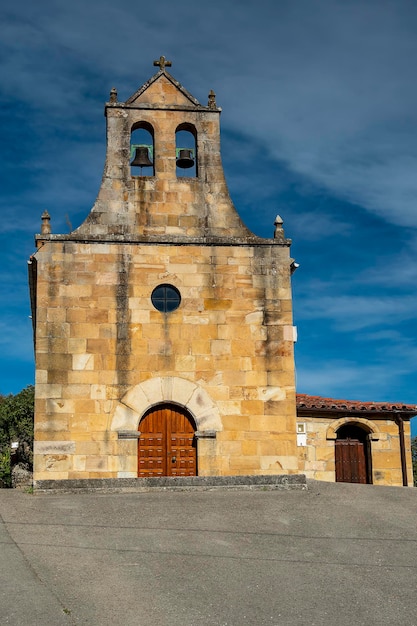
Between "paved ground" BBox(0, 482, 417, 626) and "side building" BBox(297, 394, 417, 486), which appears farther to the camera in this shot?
"side building" BBox(297, 394, 417, 486)

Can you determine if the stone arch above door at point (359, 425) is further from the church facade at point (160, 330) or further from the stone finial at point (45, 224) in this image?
the stone finial at point (45, 224)

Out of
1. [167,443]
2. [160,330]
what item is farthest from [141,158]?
[167,443]

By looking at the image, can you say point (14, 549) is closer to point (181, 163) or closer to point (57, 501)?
point (57, 501)

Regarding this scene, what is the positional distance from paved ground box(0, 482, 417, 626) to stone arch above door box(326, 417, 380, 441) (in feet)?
21.0

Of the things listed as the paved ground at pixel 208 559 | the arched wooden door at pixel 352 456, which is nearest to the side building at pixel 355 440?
the arched wooden door at pixel 352 456

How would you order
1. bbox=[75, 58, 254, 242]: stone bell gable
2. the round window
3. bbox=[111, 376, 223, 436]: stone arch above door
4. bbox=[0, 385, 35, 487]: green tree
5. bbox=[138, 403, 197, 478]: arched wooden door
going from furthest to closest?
bbox=[0, 385, 35, 487]: green tree
bbox=[75, 58, 254, 242]: stone bell gable
the round window
bbox=[138, 403, 197, 478]: arched wooden door
bbox=[111, 376, 223, 436]: stone arch above door

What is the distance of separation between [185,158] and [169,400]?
5555 mm

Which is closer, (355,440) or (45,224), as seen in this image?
(45,224)

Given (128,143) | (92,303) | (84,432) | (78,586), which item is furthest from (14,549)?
(128,143)

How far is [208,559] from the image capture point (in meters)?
10.1

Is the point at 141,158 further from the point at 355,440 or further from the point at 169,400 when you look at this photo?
the point at 355,440

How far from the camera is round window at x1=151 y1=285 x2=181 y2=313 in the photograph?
653 inches

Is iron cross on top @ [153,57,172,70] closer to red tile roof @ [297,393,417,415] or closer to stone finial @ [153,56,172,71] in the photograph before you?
stone finial @ [153,56,172,71]

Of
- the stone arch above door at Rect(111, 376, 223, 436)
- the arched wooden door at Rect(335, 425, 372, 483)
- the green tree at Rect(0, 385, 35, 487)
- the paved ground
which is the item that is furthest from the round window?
the green tree at Rect(0, 385, 35, 487)
